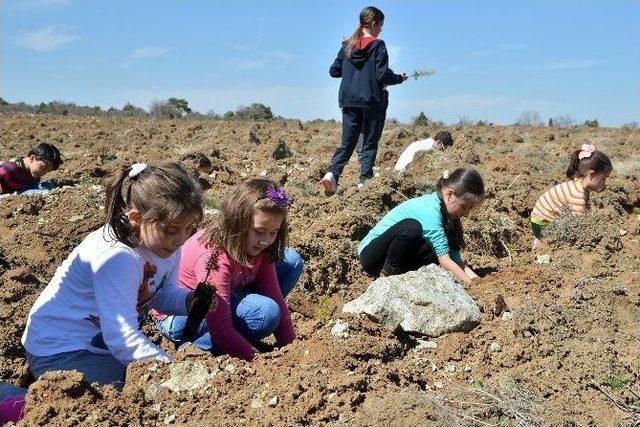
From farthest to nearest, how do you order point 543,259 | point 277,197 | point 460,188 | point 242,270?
point 543,259 < point 460,188 < point 242,270 < point 277,197

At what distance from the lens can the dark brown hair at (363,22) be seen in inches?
263

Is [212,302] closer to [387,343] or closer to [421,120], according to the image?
[387,343]

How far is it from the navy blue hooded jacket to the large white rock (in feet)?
11.1

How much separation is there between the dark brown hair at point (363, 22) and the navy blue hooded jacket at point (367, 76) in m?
0.08

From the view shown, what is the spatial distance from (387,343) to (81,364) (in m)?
1.35

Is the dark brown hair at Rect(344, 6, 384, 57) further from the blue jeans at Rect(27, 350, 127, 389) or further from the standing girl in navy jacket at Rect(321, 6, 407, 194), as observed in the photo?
the blue jeans at Rect(27, 350, 127, 389)

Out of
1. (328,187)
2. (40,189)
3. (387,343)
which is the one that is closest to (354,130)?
(328,187)

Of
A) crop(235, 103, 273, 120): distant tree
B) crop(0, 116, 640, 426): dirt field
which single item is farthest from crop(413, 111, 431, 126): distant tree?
crop(0, 116, 640, 426): dirt field

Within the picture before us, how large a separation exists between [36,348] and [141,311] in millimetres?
497

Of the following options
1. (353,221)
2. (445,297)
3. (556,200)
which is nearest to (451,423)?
(445,297)

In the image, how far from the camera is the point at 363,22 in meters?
6.84

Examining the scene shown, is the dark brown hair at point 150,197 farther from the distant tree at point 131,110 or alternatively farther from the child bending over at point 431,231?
the distant tree at point 131,110

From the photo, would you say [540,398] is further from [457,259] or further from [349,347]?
[457,259]

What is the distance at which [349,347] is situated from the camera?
3.13 meters
